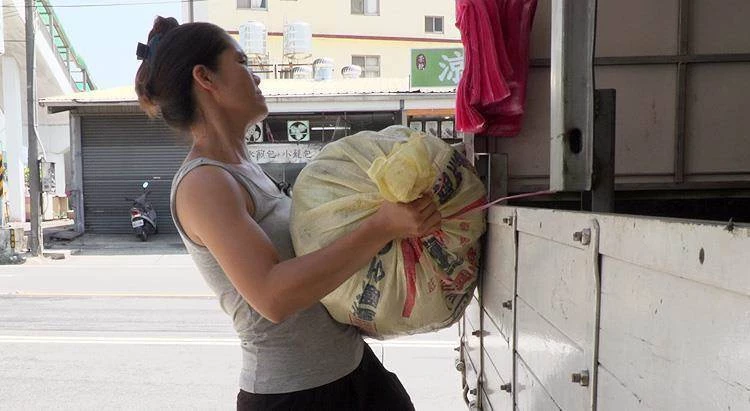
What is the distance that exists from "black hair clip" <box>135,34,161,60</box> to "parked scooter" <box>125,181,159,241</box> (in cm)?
1352

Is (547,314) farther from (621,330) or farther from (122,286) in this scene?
(122,286)

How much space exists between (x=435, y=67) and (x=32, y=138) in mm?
7562

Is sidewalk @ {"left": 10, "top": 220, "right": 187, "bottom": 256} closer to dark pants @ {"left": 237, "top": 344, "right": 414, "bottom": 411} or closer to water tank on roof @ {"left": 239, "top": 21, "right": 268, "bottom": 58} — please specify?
water tank on roof @ {"left": 239, "top": 21, "right": 268, "bottom": 58}

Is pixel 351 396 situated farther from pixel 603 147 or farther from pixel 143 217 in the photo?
pixel 143 217

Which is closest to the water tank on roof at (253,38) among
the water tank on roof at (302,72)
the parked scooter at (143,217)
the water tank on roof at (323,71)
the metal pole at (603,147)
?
the water tank on roof at (302,72)

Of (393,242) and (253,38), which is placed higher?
(253,38)

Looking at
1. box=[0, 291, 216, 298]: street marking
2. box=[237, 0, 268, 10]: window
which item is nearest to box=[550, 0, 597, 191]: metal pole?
box=[0, 291, 216, 298]: street marking

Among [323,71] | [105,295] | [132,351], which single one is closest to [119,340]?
[132,351]

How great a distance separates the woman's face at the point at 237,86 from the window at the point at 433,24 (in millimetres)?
23965

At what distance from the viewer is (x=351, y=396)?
1577mm

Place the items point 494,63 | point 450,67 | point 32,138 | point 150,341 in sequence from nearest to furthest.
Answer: point 494,63, point 150,341, point 32,138, point 450,67

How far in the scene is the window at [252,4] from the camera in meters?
23.3

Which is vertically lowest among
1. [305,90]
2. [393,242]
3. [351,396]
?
[351,396]

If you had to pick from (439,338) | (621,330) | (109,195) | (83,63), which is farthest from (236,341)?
(83,63)
